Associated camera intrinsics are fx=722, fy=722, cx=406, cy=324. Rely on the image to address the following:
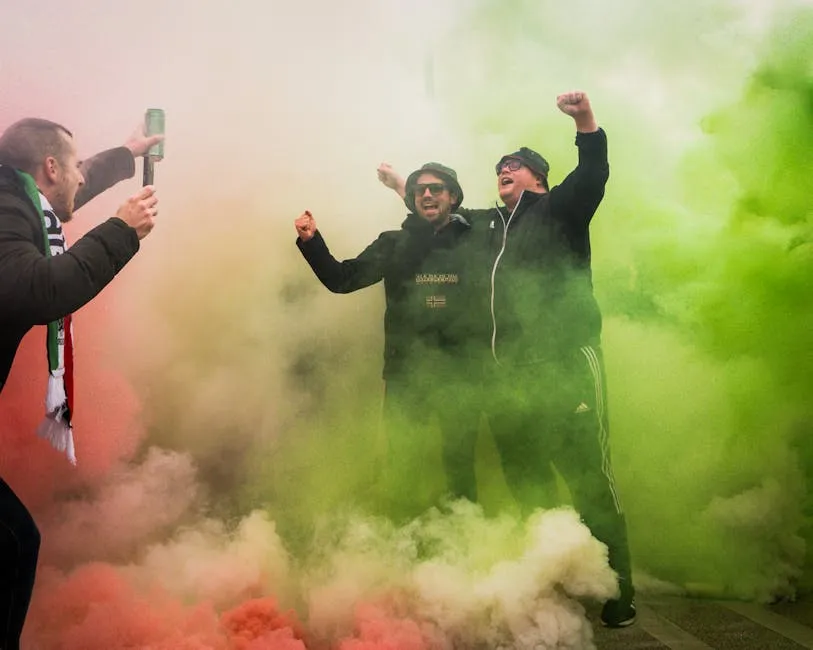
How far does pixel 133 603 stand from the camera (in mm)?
2305

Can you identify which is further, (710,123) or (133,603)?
(710,123)

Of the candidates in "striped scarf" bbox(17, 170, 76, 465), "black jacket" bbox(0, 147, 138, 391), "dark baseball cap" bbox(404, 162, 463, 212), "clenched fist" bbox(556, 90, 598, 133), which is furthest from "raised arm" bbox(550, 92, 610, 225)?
"striped scarf" bbox(17, 170, 76, 465)

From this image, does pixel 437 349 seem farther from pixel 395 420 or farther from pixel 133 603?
pixel 133 603

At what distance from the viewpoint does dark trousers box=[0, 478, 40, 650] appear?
2.04 m

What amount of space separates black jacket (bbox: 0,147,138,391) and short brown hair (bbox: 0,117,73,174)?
0.06m

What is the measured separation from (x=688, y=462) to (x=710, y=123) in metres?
1.23

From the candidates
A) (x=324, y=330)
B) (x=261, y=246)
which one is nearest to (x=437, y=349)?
(x=324, y=330)

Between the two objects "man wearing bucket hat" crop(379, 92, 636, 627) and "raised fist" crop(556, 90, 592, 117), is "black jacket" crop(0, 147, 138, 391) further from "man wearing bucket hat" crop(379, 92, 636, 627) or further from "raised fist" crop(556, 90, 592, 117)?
"raised fist" crop(556, 90, 592, 117)

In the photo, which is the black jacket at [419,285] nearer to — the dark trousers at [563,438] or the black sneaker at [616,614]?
the dark trousers at [563,438]

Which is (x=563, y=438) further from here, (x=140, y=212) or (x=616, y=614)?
(x=140, y=212)

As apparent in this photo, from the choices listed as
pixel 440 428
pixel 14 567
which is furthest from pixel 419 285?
pixel 14 567

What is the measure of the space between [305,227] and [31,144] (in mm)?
928

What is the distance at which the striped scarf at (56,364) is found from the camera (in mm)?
2305

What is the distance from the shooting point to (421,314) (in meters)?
2.53
